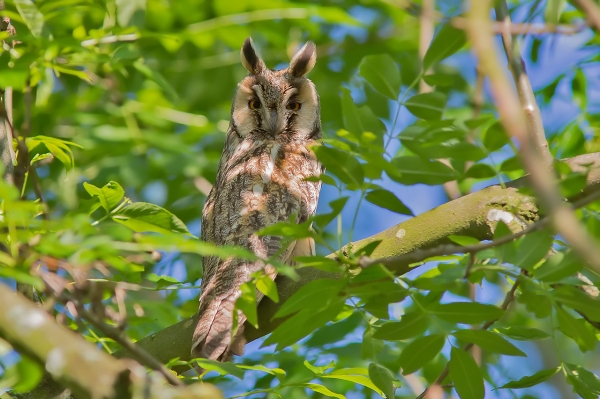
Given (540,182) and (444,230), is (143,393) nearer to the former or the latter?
(540,182)

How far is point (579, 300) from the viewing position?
157cm

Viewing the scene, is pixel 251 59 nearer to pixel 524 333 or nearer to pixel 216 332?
pixel 216 332

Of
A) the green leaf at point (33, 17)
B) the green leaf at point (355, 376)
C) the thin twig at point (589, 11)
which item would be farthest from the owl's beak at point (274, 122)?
the thin twig at point (589, 11)

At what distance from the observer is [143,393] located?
120 cm

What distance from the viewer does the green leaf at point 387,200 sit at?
177cm

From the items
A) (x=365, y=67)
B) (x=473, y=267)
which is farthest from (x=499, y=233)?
(x=365, y=67)

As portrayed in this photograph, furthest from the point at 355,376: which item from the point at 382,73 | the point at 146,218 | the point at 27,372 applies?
the point at 27,372

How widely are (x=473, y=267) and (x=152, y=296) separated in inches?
131

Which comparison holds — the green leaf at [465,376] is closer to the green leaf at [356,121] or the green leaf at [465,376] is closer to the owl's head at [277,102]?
the green leaf at [356,121]

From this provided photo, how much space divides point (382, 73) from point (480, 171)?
0.39m

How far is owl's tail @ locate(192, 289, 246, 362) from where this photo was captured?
7.86 feet

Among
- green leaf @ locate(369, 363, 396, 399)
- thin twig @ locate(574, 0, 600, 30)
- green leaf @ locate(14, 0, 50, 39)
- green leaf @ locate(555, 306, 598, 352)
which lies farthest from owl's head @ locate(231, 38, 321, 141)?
thin twig @ locate(574, 0, 600, 30)

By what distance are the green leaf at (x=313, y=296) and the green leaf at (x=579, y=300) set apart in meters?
0.52

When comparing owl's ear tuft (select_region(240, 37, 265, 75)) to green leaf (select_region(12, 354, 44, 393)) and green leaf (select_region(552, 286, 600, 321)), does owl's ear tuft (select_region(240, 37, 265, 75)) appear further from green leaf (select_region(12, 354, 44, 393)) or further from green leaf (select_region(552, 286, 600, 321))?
green leaf (select_region(12, 354, 44, 393))
